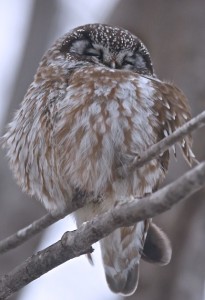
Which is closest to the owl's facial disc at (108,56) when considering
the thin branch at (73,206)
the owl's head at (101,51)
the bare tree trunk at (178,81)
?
the owl's head at (101,51)

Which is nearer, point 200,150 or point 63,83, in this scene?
point 63,83

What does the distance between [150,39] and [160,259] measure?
116 inches

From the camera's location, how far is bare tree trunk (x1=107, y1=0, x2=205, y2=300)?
7.26m

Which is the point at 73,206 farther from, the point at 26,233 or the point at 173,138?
the point at 173,138

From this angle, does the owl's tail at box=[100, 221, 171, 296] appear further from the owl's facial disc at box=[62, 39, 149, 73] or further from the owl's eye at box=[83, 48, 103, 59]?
the owl's eye at box=[83, 48, 103, 59]

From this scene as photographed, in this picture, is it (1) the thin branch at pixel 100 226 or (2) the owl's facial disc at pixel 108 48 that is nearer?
(1) the thin branch at pixel 100 226

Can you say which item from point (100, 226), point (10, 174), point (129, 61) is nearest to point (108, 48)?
point (129, 61)

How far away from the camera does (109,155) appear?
Answer: 527cm

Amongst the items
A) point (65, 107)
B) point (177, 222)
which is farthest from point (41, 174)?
point (177, 222)

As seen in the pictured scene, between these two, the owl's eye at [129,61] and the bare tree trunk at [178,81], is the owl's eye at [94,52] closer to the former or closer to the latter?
the owl's eye at [129,61]

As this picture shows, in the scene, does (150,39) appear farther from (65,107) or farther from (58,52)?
(65,107)

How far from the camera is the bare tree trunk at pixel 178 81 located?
23.8 feet

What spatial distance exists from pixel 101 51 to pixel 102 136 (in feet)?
3.29

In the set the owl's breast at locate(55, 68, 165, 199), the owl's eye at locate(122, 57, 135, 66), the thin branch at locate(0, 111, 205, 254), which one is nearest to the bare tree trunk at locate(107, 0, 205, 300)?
the owl's eye at locate(122, 57, 135, 66)
